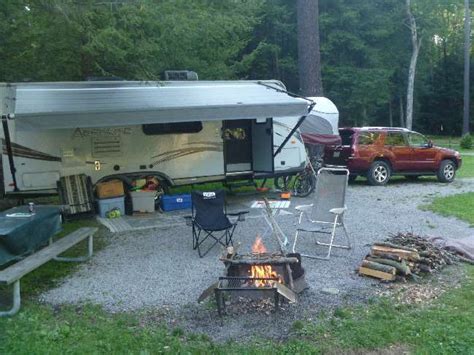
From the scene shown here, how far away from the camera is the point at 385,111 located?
38531mm

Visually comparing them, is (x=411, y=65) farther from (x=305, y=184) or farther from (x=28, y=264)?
(x=28, y=264)

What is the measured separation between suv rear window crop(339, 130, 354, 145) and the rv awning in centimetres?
361

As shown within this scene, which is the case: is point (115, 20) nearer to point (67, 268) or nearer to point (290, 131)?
point (67, 268)

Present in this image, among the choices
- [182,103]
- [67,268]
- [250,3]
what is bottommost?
[67,268]

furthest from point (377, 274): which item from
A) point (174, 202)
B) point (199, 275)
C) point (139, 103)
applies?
point (174, 202)

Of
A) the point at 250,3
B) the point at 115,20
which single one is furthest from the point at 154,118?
the point at 250,3

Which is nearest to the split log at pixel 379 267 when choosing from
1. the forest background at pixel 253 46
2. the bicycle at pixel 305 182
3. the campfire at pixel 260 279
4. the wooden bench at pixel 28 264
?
the campfire at pixel 260 279

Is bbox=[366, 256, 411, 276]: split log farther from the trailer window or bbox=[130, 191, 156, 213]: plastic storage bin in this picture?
the trailer window

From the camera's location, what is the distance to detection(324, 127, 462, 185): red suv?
14.0m

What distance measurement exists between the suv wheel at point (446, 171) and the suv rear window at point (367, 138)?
2.28 meters

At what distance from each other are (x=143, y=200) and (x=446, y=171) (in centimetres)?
904

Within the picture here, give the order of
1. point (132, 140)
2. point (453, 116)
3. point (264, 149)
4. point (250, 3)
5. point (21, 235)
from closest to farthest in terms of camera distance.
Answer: point (21, 235), point (132, 140), point (264, 149), point (250, 3), point (453, 116)

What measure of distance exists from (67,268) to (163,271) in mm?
1389

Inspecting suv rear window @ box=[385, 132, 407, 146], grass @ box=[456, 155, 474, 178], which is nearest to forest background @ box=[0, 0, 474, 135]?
suv rear window @ box=[385, 132, 407, 146]
